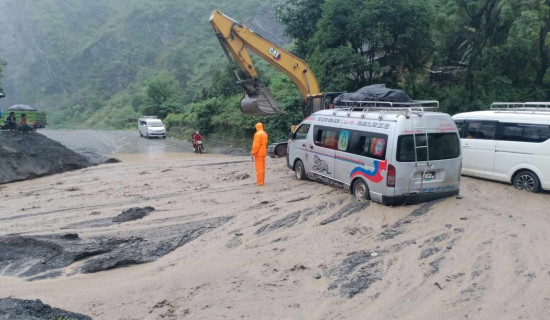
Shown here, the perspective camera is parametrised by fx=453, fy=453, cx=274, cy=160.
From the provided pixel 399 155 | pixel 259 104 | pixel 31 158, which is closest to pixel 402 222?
pixel 399 155

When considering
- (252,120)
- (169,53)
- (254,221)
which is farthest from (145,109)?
(254,221)

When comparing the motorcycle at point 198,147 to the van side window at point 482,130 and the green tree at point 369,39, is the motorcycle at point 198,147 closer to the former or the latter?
the green tree at point 369,39

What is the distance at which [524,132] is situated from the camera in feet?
37.8

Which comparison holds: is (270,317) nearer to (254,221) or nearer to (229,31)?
(254,221)

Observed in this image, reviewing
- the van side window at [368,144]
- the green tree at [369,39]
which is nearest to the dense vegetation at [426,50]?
the green tree at [369,39]

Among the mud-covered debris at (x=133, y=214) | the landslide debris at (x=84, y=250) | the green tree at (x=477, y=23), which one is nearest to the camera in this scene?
the landslide debris at (x=84, y=250)

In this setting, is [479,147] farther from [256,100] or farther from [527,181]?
[256,100]

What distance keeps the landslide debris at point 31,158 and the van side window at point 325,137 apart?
1124cm

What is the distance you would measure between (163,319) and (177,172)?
36.2 ft

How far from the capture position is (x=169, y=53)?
74.5m

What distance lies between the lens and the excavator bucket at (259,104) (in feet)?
54.8

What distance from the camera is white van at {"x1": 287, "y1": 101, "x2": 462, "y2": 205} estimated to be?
31.3ft

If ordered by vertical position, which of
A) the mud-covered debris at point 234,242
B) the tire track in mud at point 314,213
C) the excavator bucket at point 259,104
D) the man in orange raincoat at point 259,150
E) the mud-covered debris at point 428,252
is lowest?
the mud-covered debris at point 234,242

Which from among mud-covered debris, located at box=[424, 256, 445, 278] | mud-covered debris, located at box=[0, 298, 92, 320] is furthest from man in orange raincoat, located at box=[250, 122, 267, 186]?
mud-covered debris, located at box=[0, 298, 92, 320]
